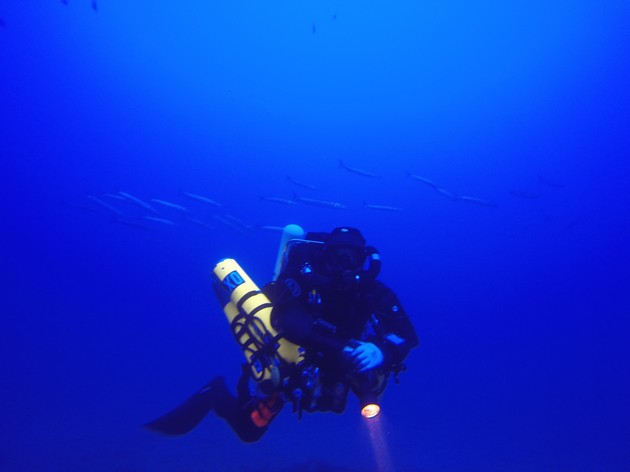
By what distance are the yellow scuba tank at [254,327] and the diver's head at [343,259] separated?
24.2 inches

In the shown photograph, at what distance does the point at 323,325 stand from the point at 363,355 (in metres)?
0.37

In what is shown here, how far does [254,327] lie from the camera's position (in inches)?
136

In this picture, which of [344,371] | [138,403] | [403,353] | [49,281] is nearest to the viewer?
[344,371]

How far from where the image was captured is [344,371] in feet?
9.52

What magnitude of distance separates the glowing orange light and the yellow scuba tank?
77cm

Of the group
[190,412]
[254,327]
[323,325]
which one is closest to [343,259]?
[323,325]

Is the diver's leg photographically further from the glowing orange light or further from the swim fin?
the glowing orange light

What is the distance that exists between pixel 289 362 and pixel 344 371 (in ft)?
1.70

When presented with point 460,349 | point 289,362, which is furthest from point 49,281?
point 289,362

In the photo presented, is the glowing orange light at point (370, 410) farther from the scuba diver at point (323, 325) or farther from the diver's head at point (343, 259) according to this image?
the diver's head at point (343, 259)

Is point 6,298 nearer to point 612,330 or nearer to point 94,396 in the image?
point 94,396

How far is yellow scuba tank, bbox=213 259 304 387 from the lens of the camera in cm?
326

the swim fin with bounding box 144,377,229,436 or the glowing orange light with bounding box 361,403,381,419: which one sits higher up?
the swim fin with bounding box 144,377,229,436

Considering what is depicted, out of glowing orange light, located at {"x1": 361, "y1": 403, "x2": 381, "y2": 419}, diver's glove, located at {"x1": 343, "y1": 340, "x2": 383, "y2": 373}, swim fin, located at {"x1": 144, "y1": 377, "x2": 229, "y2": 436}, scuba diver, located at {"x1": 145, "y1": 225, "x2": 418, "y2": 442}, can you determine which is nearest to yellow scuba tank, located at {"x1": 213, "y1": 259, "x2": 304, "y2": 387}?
scuba diver, located at {"x1": 145, "y1": 225, "x2": 418, "y2": 442}
